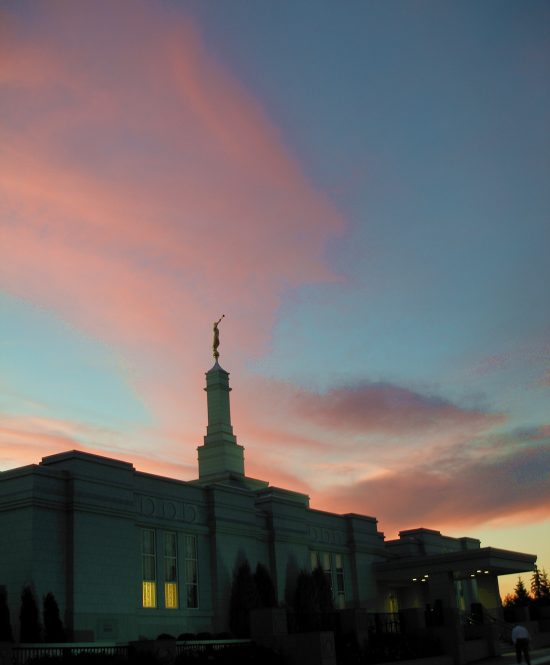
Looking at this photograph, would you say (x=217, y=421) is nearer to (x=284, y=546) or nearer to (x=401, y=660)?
(x=284, y=546)

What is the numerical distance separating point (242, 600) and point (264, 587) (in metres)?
1.75

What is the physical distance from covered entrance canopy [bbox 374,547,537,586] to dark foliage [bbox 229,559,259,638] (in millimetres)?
9920

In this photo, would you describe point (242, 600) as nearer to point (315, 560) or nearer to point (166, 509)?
point (166, 509)

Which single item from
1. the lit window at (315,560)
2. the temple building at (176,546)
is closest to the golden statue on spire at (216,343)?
the temple building at (176,546)

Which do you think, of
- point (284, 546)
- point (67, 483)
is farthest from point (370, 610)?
point (67, 483)

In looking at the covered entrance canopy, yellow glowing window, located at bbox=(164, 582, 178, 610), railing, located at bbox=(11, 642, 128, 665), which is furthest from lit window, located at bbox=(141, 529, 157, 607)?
the covered entrance canopy

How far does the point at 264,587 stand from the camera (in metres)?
36.9

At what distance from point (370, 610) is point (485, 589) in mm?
10290

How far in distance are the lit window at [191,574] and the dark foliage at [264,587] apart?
3.42 m

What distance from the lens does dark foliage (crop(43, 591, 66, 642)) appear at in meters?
26.6

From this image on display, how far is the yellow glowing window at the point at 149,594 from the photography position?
1257 inches

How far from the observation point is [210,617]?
34.5m

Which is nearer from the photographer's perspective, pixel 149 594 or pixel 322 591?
pixel 149 594

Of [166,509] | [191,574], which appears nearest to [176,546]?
[191,574]
